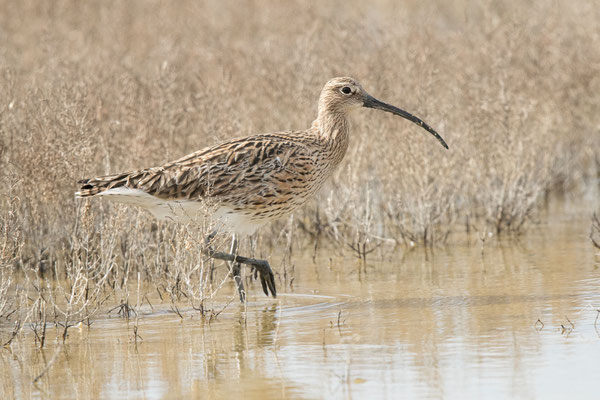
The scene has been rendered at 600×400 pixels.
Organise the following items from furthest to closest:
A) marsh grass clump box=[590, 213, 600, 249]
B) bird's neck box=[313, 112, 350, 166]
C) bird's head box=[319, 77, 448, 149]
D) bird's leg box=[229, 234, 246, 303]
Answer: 1. marsh grass clump box=[590, 213, 600, 249]
2. bird's head box=[319, 77, 448, 149]
3. bird's neck box=[313, 112, 350, 166]
4. bird's leg box=[229, 234, 246, 303]

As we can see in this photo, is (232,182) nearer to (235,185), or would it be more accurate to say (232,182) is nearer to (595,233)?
(235,185)

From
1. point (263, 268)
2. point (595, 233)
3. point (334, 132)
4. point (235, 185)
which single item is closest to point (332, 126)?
point (334, 132)

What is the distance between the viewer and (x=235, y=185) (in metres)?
7.61

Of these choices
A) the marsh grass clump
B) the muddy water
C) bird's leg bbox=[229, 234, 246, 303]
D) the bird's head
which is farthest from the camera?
the marsh grass clump

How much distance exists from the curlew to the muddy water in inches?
25.1

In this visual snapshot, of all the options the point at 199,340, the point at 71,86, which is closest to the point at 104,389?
the point at 199,340

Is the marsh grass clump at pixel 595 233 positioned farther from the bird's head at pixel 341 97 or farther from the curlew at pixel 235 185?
the curlew at pixel 235 185

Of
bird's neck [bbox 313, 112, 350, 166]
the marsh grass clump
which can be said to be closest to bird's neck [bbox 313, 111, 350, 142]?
bird's neck [bbox 313, 112, 350, 166]

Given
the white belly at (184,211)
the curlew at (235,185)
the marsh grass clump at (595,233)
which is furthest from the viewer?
the marsh grass clump at (595,233)

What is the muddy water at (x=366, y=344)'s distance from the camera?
17.5ft

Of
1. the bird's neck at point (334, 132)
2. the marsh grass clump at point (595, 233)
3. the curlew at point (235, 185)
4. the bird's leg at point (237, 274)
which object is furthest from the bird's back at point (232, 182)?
the marsh grass clump at point (595, 233)

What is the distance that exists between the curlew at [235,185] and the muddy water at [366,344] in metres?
0.64

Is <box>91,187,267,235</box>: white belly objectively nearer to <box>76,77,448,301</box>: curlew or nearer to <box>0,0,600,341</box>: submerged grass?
<box>76,77,448,301</box>: curlew

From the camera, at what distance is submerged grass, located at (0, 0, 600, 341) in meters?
8.41
